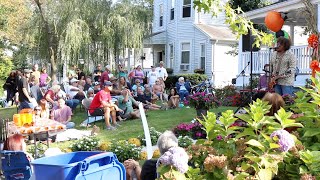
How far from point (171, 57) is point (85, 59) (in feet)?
19.9

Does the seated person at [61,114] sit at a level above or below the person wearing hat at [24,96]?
below

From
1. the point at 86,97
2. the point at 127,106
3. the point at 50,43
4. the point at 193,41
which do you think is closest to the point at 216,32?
the point at 193,41

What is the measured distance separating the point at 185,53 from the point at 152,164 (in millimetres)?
23348

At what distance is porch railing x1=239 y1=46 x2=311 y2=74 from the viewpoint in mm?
14520

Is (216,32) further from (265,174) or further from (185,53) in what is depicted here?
(265,174)

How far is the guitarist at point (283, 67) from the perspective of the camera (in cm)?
746

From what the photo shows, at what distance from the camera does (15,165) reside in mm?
5594

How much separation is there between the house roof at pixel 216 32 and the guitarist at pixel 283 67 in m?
17.3

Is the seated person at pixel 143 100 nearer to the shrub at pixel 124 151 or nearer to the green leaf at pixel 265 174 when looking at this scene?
the shrub at pixel 124 151

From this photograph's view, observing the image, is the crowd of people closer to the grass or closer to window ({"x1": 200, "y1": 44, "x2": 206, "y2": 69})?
the grass

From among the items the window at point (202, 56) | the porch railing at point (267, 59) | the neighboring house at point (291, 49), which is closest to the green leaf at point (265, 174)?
the neighboring house at point (291, 49)

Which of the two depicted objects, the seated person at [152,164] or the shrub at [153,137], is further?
the shrub at [153,137]

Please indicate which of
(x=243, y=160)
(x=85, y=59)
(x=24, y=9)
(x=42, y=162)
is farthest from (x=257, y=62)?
(x=24, y=9)

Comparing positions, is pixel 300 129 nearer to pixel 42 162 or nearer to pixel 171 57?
pixel 42 162
